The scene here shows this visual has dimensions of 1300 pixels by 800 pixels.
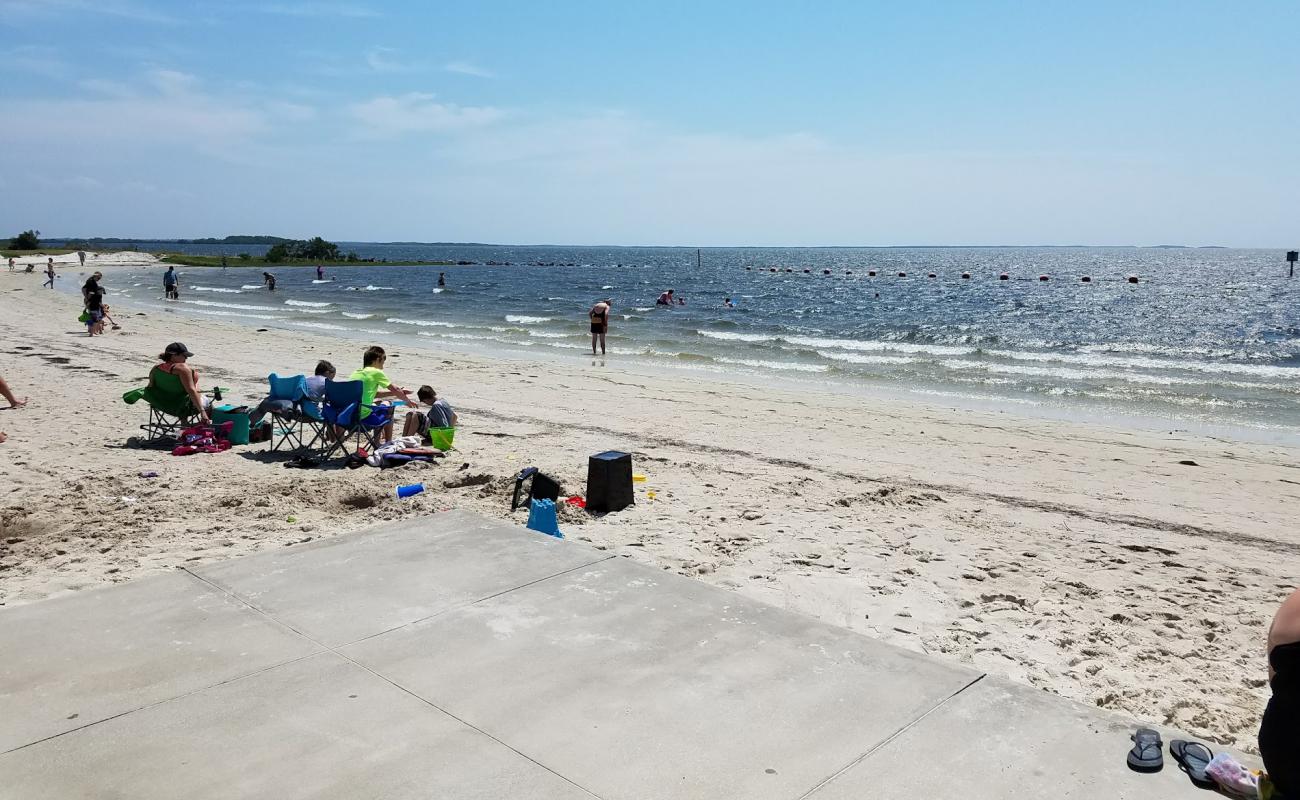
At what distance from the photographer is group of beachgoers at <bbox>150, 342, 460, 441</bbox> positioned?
797 cm

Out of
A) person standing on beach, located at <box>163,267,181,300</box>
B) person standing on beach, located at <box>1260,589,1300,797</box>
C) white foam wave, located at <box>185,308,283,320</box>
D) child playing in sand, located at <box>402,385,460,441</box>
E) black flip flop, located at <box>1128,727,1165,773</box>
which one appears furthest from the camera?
person standing on beach, located at <box>163,267,181,300</box>

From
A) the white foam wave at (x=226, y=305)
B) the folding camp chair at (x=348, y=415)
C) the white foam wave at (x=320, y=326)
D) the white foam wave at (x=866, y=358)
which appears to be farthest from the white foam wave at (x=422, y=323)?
the folding camp chair at (x=348, y=415)

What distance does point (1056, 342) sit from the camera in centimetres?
2700

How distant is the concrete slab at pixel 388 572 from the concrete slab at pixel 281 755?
0.60 metres

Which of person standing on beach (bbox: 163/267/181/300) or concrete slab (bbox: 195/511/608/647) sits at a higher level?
person standing on beach (bbox: 163/267/181/300)

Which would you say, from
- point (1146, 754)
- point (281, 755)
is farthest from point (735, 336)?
point (281, 755)

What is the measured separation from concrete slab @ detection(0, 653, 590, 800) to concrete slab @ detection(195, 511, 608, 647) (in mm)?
602

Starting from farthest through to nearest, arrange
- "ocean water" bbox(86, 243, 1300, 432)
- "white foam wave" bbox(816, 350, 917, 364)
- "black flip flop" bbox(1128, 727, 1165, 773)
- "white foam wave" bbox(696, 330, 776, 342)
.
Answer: "white foam wave" bbox(696, 330, 776, 342) < "white foam wave" bbox(816, 350, 917, 364) < "ocean water" bbox(86, 243, 1300, 432) < "black flip flop" bbox(1128, 727, 1165, 773)

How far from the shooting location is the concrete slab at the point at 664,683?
2.97m

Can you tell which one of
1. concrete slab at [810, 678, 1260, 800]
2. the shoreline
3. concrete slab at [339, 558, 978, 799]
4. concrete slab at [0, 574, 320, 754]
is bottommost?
the shoreline

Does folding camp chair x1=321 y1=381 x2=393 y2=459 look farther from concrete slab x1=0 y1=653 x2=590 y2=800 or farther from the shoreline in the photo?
the shoreline

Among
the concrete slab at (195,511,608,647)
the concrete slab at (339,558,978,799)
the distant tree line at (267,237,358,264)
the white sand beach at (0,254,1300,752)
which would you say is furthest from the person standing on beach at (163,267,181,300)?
the distant tree line at (267,237,358,264)

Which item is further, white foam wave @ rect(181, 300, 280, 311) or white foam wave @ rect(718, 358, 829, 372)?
white foam wave @ rect(181, 300, 280, 311)

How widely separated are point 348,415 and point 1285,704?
22.7 feet
